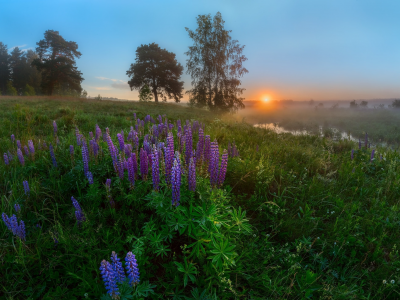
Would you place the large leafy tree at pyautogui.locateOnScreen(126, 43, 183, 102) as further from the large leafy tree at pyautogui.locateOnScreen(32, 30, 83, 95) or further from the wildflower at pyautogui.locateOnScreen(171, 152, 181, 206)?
the wildflower at pyautogui.locateOnScreen(171, 152, 181, 206)

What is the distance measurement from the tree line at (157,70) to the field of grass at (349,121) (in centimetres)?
517

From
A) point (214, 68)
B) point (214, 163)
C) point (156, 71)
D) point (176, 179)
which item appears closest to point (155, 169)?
point (176, 179)

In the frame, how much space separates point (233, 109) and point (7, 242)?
84.4 ft

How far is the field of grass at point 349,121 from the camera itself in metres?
17.3

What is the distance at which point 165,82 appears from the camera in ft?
129

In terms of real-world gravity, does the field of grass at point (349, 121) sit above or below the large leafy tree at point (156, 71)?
below

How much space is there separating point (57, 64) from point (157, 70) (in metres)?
18.6

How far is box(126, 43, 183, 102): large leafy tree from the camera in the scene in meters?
38.5

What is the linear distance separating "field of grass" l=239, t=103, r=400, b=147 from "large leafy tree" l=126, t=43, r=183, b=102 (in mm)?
16594

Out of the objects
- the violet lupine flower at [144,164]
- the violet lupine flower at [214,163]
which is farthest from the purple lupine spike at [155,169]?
the violet lupine flower at [214,163]

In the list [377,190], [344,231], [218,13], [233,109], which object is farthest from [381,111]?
[344,231]

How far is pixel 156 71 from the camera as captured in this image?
3853 cm

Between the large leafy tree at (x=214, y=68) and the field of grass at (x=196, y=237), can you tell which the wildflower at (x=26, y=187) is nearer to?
the field of grass at (x=196, y=237)

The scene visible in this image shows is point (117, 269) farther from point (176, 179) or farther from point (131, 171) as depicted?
point (131, 171)
